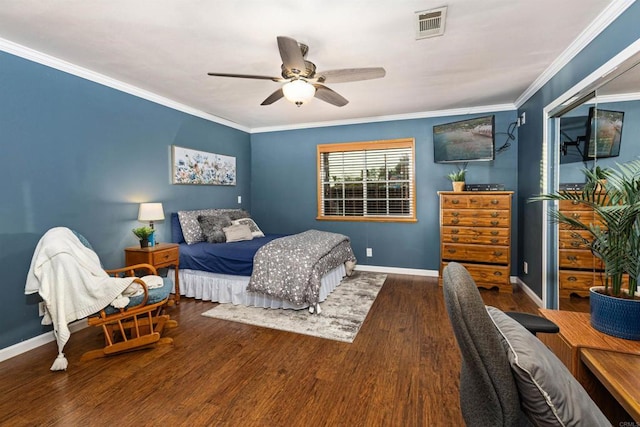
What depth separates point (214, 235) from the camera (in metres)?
4.16

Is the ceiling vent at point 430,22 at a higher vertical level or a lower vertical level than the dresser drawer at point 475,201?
higher

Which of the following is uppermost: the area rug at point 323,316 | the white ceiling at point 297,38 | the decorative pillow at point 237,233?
the white ceiling at point 297,38

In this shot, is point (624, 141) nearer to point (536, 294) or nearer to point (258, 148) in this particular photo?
point (536, 294)

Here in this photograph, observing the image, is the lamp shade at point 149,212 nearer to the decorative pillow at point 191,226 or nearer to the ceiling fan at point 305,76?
the decorative pillow at point 191,226

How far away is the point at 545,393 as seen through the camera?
0.88 meters

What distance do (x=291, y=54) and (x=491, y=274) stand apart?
3.72 meters

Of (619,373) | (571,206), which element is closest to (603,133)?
(571,206)

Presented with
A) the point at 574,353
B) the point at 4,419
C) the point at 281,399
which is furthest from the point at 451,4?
the point at 4,419

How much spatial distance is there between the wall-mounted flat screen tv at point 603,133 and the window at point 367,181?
8.74ft

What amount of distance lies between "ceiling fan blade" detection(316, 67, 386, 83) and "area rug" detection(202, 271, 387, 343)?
228 cm

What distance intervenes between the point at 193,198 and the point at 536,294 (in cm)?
473

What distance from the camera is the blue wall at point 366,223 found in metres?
4.62

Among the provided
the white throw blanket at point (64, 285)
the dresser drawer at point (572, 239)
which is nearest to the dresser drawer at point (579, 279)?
the dresser drawer at point (572, 239)

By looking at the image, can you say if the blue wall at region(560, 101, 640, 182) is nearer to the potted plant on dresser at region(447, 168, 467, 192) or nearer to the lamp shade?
the potted plant on dresser at region(447, 168, 467, 192)
